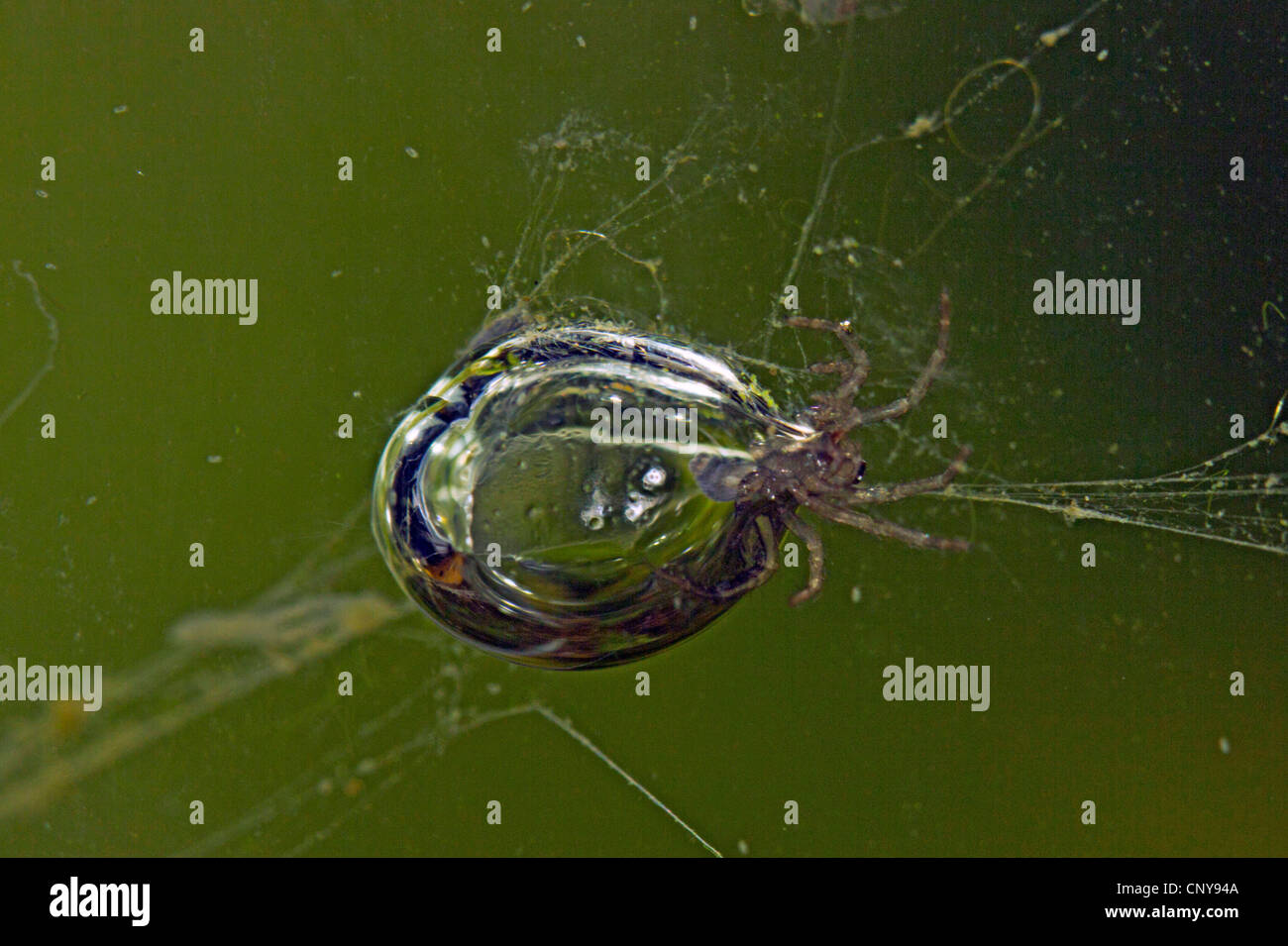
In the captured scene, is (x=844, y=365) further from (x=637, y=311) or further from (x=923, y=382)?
(x=637, y=311)

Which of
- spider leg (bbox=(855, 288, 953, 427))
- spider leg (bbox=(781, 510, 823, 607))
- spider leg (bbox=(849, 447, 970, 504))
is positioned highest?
spider leg (bbox=(855, 288, 953, 427))

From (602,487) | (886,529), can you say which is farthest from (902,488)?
(602,487)

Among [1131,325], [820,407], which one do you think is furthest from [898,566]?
[1131,325]

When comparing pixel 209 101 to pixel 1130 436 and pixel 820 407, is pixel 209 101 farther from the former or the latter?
pixel 1130 436

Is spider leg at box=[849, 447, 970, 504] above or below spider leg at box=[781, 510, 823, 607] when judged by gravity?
above

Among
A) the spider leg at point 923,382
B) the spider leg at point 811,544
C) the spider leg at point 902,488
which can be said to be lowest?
the spider leg at point 811,544

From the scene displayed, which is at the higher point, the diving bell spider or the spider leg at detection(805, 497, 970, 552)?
the diving bell spider
